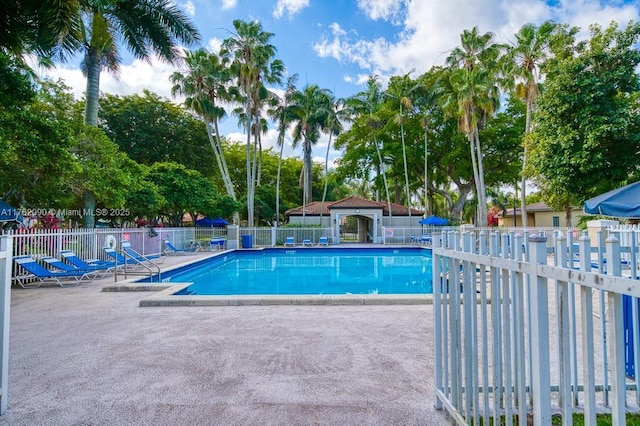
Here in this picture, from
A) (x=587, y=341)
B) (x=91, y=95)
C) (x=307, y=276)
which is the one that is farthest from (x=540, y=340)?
(x=91, y=95)

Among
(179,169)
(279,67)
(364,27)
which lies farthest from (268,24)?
(179,169)

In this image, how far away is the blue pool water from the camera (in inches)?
387

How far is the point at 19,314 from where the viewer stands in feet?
18.5

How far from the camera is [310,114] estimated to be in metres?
28.5

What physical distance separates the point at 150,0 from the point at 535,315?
1561 cm

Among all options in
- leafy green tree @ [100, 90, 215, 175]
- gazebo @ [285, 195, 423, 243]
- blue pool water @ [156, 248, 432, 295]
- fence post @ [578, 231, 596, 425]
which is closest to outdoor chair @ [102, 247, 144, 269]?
blue pool water @ [156, 248, 432, 295]

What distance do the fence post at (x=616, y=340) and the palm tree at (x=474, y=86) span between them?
22.2m

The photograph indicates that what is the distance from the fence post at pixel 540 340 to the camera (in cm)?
145

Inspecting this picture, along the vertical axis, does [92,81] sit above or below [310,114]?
below

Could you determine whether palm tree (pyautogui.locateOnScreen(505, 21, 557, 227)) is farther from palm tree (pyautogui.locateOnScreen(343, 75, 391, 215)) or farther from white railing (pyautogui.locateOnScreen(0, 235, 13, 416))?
white railing (pyautogui.locateOnScreen(0, 235, 13, 416))

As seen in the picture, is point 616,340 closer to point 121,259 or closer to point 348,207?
point 121,259

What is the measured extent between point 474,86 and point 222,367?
22.1m

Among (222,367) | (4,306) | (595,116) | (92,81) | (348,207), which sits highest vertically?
(92,81)

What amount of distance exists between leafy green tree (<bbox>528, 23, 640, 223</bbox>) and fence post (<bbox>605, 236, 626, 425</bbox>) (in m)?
15.0
